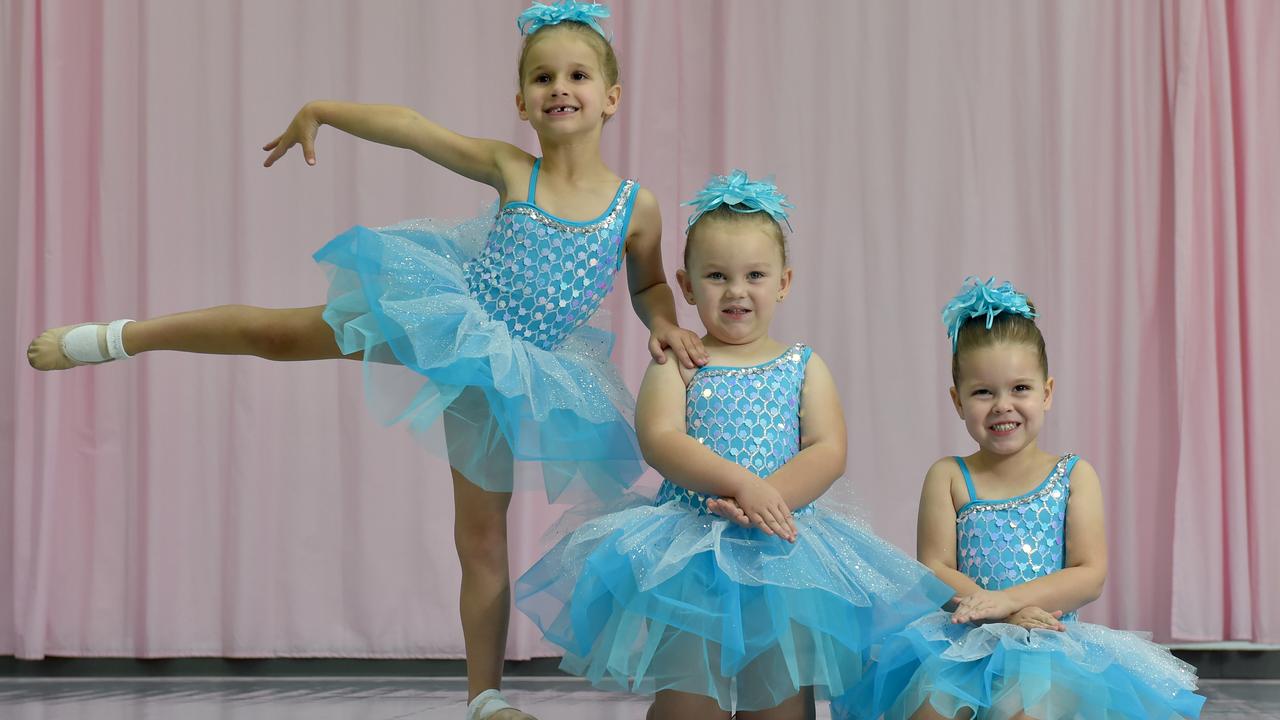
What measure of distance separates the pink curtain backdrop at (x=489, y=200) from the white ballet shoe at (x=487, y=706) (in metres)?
1.30

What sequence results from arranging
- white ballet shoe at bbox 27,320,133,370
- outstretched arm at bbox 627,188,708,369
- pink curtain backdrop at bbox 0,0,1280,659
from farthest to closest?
pink curtain backdrop at bbox 0,0,1280,659 → white ballet shoe at bbox 27,320,133,370 → outstretched arm at bbox 627,188,708,369

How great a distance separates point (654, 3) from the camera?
11.5 ft

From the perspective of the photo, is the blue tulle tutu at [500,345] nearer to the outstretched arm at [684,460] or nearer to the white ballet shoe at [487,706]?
the outstretched arm at [684,460]

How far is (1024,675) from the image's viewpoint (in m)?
1.68

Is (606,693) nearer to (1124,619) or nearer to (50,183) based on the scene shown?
(1124,619)

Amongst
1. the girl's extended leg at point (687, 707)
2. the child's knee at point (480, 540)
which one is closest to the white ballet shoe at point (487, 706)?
the child's knee at point (480, 540)

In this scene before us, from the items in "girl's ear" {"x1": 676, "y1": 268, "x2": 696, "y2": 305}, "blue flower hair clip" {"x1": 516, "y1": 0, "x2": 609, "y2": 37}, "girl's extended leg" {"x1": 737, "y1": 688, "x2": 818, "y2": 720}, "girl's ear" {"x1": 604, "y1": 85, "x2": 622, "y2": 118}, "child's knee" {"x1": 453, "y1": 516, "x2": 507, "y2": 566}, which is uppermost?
"blue flower hair clip" {"x1": 516, "y1": 0, "x2": 609, "y2": 37}

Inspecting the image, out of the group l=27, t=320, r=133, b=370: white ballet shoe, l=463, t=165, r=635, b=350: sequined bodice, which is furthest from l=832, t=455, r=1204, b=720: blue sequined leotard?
l=27, t=320, r=133, b=370: white ballet shoe

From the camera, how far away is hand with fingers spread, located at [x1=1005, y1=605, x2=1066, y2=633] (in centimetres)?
177

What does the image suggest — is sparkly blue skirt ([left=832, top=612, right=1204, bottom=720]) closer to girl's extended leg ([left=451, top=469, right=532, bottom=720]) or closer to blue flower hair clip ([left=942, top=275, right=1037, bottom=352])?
blue flower hair clip ([left=942, top=275, right=1037, bottom=352])

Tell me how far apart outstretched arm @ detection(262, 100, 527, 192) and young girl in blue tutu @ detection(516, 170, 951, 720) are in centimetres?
42

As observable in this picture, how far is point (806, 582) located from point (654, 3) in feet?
7.35

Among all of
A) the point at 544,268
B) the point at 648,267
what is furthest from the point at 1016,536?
the point at 544,268

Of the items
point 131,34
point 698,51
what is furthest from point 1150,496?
point 131,34
